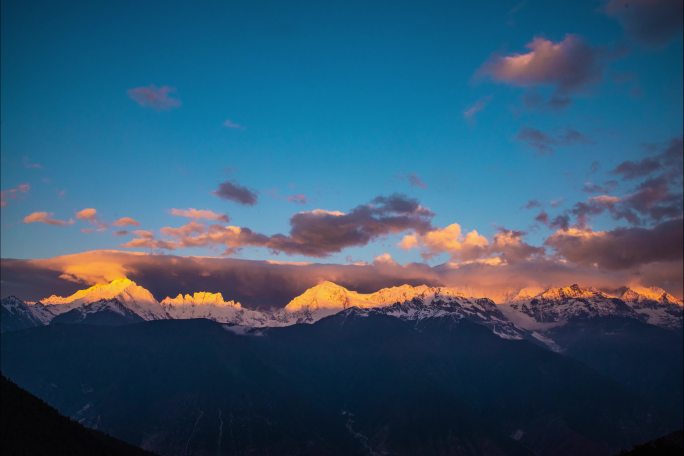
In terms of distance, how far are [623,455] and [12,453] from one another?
Result: 584 ft

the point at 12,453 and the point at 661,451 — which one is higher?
the point at 661,451

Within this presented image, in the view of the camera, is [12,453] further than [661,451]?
Yes

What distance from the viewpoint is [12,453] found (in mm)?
192250

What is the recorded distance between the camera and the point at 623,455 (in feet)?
525

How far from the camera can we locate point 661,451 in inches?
5930

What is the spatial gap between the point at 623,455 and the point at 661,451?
38.0ft

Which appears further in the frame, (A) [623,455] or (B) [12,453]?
(B) [12,453]

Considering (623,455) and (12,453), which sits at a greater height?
(623,455)

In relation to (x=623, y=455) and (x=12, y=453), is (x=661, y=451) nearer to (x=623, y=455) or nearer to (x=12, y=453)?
(x=623, y=455)

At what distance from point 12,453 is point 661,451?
18497cm

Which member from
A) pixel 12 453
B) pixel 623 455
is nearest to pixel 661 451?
pixel 623 455
